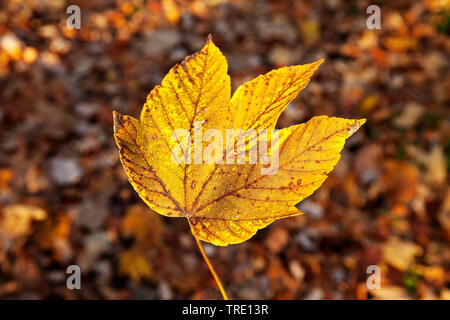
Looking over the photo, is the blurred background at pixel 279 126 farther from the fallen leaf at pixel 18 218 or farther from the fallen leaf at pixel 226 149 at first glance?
the fallen leaf at pixel 226 149

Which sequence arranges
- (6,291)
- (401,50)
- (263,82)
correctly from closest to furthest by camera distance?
(263,82)
(6,291)
(401,50)

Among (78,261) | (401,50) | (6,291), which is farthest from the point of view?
(401,50)

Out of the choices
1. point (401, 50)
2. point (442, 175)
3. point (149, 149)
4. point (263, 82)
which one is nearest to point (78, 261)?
point (149, 149)

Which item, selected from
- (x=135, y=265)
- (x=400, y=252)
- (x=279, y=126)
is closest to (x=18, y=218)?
(x=135, y=265)

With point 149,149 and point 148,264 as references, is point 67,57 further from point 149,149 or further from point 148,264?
point 149,149

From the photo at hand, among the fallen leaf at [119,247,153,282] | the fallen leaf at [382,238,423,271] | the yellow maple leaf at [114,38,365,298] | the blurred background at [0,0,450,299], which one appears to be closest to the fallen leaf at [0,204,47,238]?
the blurred background at [0,0,450,299]

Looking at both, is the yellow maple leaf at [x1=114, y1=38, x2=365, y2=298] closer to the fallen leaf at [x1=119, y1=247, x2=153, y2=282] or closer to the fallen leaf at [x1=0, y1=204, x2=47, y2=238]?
the fallen leaf at [x1=119, y1=247, x2=153, y2=282]
